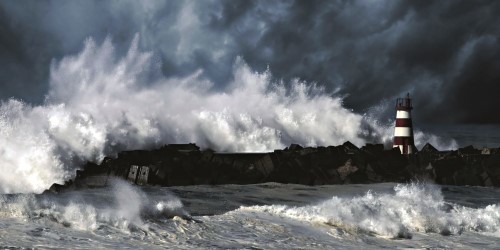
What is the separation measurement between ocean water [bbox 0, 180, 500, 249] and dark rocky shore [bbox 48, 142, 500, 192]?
2.53 m

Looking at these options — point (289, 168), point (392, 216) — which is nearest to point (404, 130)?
point (289, 168)

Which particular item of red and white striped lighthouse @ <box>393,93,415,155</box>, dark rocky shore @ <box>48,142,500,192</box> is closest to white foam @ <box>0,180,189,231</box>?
dark rocky shore @ <box>48,142,500,192</box>

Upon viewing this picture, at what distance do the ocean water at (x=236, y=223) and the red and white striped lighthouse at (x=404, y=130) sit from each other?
30.8 ft

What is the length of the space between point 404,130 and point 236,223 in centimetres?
1340

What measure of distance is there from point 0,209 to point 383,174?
9912 mm

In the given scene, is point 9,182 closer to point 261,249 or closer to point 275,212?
point 275,212

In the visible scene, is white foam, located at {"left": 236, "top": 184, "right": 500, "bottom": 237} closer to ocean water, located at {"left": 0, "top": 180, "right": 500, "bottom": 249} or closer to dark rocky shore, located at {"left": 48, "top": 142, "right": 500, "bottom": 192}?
ocean water, located at {"left": 0, "top": 180, "right": 500, "bottom": 249}

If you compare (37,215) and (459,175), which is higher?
(459,175)

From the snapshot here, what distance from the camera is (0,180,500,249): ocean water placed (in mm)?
5660

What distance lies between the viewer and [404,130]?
19.5m

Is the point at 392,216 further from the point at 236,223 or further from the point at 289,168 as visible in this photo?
the point at 289,168

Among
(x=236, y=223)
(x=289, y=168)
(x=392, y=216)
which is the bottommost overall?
(x=236, y=223)

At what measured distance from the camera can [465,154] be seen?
16.9m

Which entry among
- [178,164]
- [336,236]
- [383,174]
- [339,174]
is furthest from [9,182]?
[336,236]
